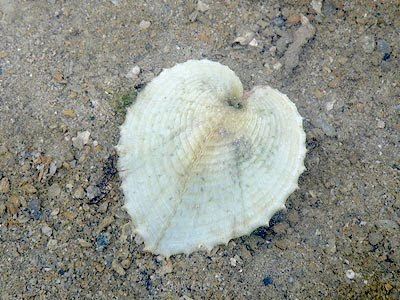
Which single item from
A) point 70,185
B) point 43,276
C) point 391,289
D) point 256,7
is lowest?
point 43,276

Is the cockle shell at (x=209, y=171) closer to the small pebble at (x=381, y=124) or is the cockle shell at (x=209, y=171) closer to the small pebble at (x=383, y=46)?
the small pebble at (x=381, y=124)

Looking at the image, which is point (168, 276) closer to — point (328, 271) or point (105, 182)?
point (105, 182)

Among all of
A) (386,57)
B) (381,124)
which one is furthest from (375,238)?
(386,57)

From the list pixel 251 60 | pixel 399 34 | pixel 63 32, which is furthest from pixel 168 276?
pixel 399 34

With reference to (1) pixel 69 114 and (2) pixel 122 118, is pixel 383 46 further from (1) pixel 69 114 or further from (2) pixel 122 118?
(1) pixel 69 114

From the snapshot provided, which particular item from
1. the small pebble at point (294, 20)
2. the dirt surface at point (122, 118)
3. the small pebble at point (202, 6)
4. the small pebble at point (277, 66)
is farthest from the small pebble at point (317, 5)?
the small pebble at point (202, 6)

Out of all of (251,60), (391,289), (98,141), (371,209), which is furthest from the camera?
(251,60)

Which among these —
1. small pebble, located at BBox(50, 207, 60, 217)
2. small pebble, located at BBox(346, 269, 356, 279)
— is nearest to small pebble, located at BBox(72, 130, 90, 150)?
small pebble, located at BBox(50, 207, 60, 217)
